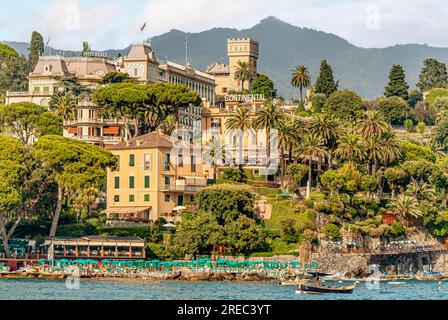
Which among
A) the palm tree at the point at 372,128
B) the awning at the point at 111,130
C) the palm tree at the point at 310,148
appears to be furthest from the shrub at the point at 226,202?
the awning at the point at 111,130

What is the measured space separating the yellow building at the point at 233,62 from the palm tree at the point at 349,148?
58393mm

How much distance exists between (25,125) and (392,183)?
40813mm

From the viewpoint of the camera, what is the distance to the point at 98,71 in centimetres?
13212

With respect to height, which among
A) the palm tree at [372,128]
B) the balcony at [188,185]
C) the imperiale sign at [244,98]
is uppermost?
the imperiale sign at [244,98]

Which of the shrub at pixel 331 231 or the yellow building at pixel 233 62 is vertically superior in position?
the yellow building at pixel 233 62

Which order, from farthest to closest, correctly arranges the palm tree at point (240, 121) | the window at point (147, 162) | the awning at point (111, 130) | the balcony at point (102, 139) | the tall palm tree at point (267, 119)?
the awning at point (111, 130) < the balcony at point (102, 139) < the palm tree at point (240, 121) < the tall palm tree at point (267, 119) < the window at point (147, 162)

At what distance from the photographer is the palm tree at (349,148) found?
98.7 m

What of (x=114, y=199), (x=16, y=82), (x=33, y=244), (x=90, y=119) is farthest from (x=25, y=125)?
(x=16, y=82)

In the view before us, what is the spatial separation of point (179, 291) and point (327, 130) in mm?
40478

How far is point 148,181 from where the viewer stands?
91312mm

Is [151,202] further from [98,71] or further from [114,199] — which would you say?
[98,71]

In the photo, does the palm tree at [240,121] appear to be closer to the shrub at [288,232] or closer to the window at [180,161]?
the window at [180,161]

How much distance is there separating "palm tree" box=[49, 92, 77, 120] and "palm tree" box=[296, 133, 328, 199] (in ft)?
99.6

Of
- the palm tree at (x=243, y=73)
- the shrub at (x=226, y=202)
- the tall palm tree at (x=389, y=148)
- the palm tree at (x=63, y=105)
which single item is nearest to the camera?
the shrub at (x=226, y=202)
